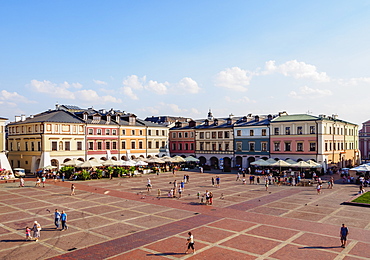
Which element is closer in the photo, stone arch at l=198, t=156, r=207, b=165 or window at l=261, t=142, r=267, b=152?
window at l=261, t=142, r=267, b=152

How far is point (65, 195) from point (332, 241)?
2711cm

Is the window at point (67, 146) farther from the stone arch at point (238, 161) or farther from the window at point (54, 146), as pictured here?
the stone arch at point (238, 161)

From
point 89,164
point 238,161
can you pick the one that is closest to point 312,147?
point 238,161

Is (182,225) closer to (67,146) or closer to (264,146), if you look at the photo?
(67,146)

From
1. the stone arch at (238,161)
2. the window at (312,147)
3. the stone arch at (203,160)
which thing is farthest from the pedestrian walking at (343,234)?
the stone arch at (203,160)

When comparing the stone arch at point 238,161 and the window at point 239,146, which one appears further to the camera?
the stone arch at point 238,161

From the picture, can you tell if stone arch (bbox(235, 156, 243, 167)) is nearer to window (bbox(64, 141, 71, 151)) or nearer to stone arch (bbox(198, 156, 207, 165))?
stone arch (bbox(198, 156, 207, 165))

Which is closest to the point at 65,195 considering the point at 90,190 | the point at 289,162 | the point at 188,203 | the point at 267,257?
the point at 90,190

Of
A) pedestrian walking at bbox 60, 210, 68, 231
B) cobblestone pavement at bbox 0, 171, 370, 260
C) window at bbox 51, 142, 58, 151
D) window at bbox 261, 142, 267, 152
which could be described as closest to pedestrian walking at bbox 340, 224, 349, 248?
cobblestone pavement at bbox 0, 171, 370, 260

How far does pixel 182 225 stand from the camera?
22.9 metres

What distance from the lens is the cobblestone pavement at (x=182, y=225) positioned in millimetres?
17562

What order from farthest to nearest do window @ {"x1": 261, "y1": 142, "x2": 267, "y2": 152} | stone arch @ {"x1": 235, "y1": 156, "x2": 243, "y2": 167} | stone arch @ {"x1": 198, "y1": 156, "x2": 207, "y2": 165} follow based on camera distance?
stone arch @ {"x1": 198, "y1": 156, "x2": 207, "y2": 165}, stone arch @ {"x1": 235, "y1": 156, "x2": 243, "y2": 167}, window @ {"x1": 261, "y1": 142, "x2": 267, "y2": 152}

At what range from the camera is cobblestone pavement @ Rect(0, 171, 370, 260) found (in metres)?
17.6

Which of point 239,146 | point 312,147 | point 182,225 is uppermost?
point 239,146
